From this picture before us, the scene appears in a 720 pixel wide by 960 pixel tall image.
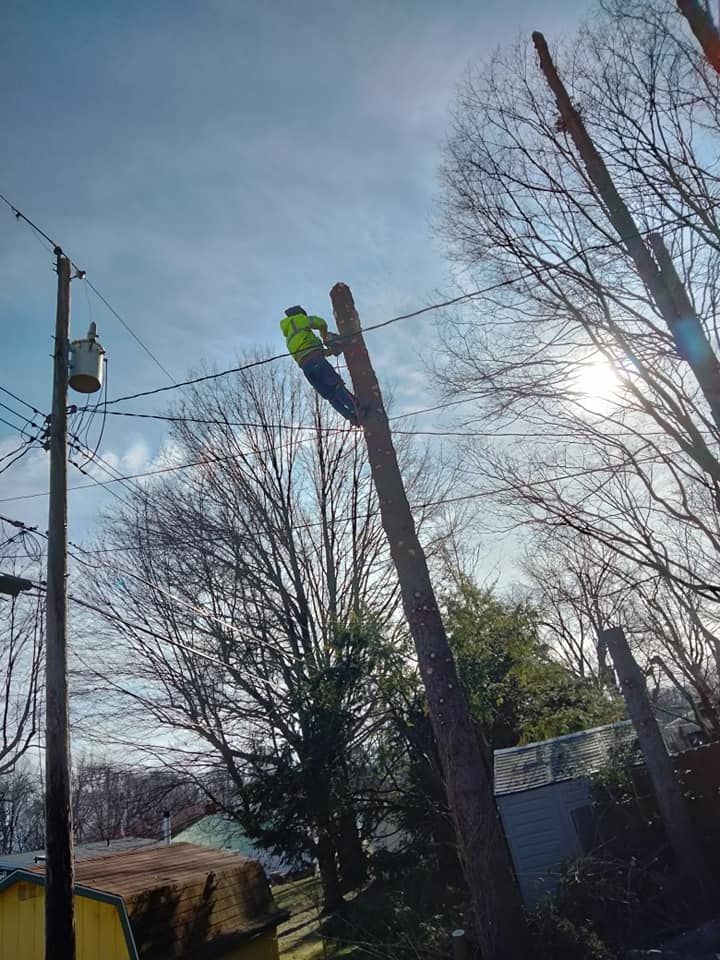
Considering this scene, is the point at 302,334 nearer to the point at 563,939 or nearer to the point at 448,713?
the point at 448,713

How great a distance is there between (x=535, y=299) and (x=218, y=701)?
12.0 m

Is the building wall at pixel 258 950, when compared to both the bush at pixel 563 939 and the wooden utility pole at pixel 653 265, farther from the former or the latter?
the wooden utility pole at pixel 653 265

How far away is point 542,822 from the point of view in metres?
12.9

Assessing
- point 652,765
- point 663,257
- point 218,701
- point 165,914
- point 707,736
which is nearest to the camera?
point 663,257

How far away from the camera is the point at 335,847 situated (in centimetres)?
1357

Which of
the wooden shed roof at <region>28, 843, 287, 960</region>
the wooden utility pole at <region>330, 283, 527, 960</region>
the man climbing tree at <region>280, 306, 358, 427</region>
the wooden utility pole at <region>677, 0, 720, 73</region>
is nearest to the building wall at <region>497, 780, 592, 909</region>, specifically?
the wooden shed roof at <region>28, 843, 287, 960</region>

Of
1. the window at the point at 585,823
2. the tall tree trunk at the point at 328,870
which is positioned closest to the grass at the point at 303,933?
the tall tree trunk at the point at 328,870

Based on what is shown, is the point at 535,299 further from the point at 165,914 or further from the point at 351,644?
the point at 165,914

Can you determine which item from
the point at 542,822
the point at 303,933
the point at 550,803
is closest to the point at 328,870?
the point at 303,933

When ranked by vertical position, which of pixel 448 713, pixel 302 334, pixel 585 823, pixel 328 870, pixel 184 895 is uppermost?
pixel 302 334

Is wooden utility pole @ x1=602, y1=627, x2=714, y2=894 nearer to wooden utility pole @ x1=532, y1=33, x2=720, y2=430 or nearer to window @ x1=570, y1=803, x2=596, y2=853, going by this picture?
window @ x1=570, y1=803, x2=596, y2=853

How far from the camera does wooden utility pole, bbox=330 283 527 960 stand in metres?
4.62

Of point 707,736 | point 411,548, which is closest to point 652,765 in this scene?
point 411,548

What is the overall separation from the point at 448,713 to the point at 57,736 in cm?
339
